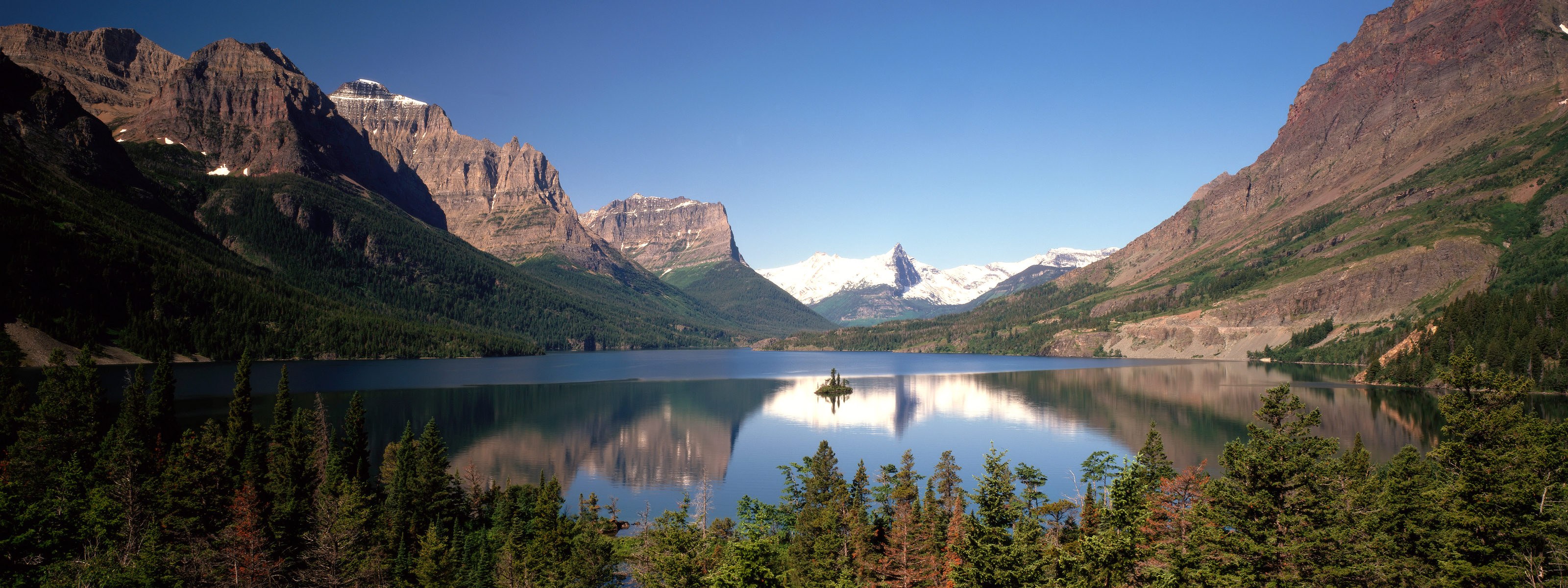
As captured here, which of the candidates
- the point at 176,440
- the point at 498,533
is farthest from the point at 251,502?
the point at 176,440

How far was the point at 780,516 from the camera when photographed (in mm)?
63000

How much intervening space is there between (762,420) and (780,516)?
69791mm

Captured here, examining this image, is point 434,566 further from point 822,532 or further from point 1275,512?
point 1275,512

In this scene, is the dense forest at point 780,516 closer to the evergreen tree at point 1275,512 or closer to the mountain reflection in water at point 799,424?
the evergreen tree at point 1275,512

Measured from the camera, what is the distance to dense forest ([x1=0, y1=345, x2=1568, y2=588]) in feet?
108

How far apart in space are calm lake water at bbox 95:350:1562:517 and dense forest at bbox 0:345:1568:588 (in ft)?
29.2

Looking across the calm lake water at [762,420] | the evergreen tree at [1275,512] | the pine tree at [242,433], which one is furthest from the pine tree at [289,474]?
the evergreen tree at [1275,512]

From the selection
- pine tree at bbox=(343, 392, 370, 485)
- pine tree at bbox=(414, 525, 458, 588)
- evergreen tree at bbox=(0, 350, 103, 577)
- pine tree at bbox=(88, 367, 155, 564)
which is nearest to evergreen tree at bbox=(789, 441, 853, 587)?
pine tree at bbox=(414, 525, 458, 588)

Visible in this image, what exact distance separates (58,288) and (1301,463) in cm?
21559

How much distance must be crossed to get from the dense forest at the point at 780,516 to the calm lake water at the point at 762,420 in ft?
29.2

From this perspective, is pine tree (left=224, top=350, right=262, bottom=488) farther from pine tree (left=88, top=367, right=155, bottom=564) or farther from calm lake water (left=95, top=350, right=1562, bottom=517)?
calm lake water (left=95, top=350, right=1562, bottom=517)

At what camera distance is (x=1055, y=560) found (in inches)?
1355

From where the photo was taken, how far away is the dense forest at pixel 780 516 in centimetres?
3278

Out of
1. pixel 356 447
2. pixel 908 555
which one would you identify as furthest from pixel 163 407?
pixel 908 555
